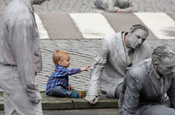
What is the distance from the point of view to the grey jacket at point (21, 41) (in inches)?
231

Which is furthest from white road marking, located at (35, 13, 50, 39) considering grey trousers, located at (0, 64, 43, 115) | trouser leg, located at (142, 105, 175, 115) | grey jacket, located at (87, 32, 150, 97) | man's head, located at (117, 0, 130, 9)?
grey trousers, located at (0, 64, 43, 115)

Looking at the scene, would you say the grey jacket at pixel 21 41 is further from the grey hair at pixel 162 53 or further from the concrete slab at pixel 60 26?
the concrete slab at pixel 60 26

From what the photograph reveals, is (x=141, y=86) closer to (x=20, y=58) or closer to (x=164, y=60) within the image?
(x=164, y=60)

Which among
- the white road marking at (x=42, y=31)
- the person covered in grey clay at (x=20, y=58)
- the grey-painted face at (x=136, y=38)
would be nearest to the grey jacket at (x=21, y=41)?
the person covered in grey clay at (x=20, y=58)

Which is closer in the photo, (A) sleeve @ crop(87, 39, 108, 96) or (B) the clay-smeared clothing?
(B) the clay-smeared clothing

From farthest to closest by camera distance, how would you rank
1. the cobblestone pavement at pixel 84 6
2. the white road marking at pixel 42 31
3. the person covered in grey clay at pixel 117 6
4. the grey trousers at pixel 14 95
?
the cobblestone pavement at pixel 84 6 → the person covered in grey clay at pixel 117 6 → the white road marking at pixel 42 31 → the grey trousers at pixel 14 95

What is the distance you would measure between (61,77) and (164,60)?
243 centimetres

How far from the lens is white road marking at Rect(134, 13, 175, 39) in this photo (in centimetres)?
1373

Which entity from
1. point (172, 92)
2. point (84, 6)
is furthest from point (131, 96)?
point (84, 6)

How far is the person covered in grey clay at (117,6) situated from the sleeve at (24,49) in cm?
967

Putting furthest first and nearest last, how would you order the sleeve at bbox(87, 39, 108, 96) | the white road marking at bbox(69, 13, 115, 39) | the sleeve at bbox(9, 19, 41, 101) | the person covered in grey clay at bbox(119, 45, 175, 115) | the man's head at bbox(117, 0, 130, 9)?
the man's head at bbox(117, 0, 130, 9) → the white road marking at bbox(69, 13, 115, 39) → the sleeve at bbox(87, 39, 108, 96) → the person covered in grey clay at bbox(119, 45, 175, 115) → the sleeve at bbox(9, 19, 41, 101)

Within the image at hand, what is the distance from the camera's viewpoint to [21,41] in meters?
5.86

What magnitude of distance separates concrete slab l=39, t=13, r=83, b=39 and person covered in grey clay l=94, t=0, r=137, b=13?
1263mm

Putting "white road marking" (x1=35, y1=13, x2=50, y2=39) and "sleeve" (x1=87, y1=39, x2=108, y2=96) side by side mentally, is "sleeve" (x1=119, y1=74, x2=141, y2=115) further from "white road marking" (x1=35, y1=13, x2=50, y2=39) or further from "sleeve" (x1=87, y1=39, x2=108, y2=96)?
"white road marking" (x1=35, y1=13, x2=50, y2=39)
